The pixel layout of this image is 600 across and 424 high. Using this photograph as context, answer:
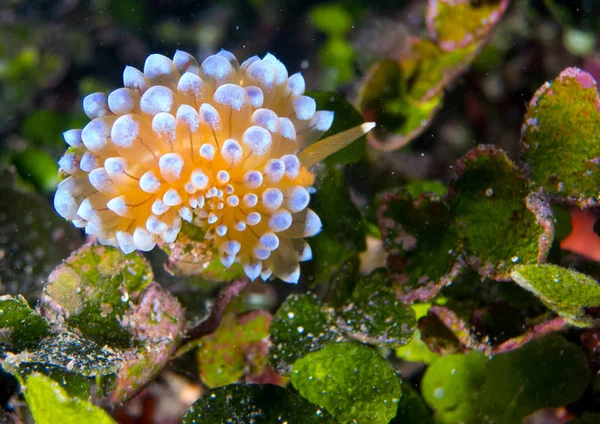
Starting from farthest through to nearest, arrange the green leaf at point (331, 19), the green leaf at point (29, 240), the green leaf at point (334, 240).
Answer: the green leaf at point (331, 19) → the green leaf at point (29, 240) → the green leaf at point (334, 240)

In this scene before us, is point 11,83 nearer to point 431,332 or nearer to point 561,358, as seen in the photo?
point 431,332

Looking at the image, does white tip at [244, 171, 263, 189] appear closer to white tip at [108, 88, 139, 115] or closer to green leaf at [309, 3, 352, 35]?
white tip at [108, 88, 139, 115]

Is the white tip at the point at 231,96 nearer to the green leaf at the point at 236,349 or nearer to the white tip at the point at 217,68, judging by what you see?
the white tip at the point at 217,68

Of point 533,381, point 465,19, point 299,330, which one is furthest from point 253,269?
point 465,19

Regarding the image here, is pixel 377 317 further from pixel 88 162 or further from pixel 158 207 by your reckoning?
pixel 88 162

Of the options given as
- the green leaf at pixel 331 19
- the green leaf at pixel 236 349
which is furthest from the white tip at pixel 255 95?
the green leaf at pixel 331 19

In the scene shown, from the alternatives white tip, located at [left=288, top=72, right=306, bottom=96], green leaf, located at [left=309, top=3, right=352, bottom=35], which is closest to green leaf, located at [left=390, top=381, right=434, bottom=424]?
white tip, located at [left=288, top=72, right=306, bottom=96]
